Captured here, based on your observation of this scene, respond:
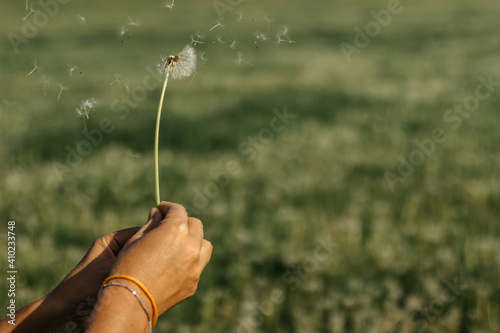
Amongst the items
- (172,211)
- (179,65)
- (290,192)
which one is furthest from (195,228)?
(290,192)

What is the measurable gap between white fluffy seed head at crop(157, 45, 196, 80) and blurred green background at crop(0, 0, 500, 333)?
0.15 m

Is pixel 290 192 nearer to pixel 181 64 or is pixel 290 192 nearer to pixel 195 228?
pixel 195 228

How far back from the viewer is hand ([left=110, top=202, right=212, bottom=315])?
1544mm

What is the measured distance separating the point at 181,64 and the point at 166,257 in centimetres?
62

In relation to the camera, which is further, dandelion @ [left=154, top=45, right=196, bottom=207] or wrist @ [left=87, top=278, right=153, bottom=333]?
dandelion @ [left=154, top=45, right=196, bottom=207]

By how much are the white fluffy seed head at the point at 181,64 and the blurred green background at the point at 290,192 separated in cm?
15

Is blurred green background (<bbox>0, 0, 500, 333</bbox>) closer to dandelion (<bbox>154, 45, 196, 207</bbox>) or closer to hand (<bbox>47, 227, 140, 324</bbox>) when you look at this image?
dandelion (<bbox>154, 45, 196, 207</bbox>)

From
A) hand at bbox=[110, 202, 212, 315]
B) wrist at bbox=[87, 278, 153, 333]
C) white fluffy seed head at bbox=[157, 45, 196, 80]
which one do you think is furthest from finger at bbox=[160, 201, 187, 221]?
white fluffy seed head at bbox=[157, 45, 196, 80]

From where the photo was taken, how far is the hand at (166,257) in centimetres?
154

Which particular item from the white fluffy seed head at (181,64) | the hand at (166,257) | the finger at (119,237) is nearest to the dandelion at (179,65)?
the white fluffy seed head at (181,64)

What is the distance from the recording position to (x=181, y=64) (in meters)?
1.69

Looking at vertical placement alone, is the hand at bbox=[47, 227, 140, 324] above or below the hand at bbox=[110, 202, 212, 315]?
below

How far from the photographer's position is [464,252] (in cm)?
363

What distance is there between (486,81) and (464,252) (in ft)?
24.9
